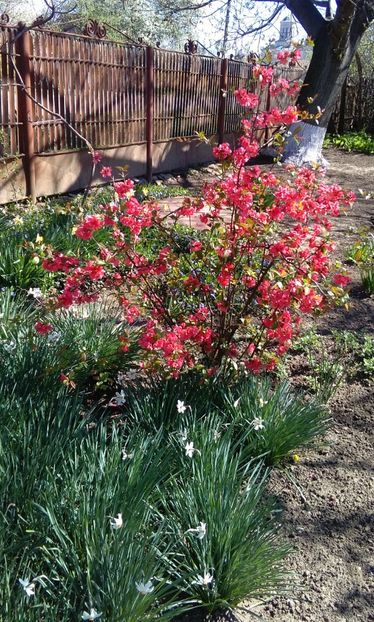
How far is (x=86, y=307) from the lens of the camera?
418cm

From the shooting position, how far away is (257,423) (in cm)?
286

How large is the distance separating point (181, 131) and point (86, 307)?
26.4 ft

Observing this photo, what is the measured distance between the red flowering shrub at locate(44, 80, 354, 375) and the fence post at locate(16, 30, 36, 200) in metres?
4.61

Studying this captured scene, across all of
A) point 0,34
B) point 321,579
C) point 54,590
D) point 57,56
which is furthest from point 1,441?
point 57,56

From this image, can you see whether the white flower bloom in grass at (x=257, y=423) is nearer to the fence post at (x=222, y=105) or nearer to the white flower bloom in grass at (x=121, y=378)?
the white flower bloom in grass at (x=121, y=378)

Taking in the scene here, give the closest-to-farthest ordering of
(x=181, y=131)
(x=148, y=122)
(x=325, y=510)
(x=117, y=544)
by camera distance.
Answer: (x=117, y=544) → (x=325, y=510) → (x=148, y=122) → (x=181, y=131)

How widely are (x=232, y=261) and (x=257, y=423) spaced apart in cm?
76

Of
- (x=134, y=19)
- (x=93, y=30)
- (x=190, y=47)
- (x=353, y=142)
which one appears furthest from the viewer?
(x=134, y=19)

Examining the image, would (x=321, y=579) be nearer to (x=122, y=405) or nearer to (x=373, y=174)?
(x=122, y=405)

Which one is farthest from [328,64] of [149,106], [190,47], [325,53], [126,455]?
[126,455]

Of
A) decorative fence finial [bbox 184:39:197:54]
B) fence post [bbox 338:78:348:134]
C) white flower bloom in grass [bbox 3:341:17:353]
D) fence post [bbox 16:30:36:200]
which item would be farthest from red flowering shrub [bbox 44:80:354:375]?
fence post [bbox 338:78:348:134]

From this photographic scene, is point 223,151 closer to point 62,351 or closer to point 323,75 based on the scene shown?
point 62,351

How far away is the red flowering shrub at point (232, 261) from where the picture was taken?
2.96 m

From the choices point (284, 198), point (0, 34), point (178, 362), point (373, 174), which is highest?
point (0, 34)
